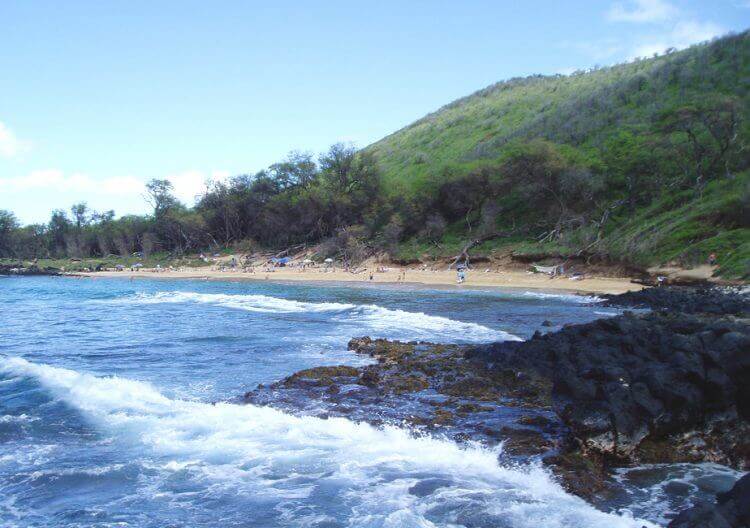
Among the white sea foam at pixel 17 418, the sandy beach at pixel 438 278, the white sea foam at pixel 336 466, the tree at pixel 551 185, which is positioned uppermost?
the tree at pixel 551 185

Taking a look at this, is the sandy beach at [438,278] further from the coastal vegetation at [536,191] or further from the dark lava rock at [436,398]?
the dark lava rock at [436,398]

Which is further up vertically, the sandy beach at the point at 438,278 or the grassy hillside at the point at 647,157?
the grassy hillside at the point at 647,157

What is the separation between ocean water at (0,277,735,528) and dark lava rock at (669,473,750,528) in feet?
2.96

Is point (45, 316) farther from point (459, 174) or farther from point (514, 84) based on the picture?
point (514, 84)

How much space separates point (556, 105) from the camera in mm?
73438

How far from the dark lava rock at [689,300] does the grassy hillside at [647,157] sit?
10.7 ft

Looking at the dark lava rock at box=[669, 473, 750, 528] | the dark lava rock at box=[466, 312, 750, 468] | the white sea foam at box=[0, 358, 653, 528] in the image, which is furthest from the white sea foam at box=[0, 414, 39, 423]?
the dark lava rock at box=[669, 473, 750, 528]

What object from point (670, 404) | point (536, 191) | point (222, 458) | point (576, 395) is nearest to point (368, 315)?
point (222, 458)

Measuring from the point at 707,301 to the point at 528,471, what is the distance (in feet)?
58.2

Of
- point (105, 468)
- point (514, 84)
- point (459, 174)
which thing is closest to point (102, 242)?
point (459, 174)

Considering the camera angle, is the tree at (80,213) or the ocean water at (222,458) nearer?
the ocean water at (222,458)

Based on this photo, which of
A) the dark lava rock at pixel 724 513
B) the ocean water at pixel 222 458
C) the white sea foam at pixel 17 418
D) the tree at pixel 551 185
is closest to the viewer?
the dark lava rock at pixel 724 513

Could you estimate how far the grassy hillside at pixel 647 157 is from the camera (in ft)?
110

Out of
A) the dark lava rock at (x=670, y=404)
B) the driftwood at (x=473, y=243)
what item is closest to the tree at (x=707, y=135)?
the driftwood at (x=473, y=243)
